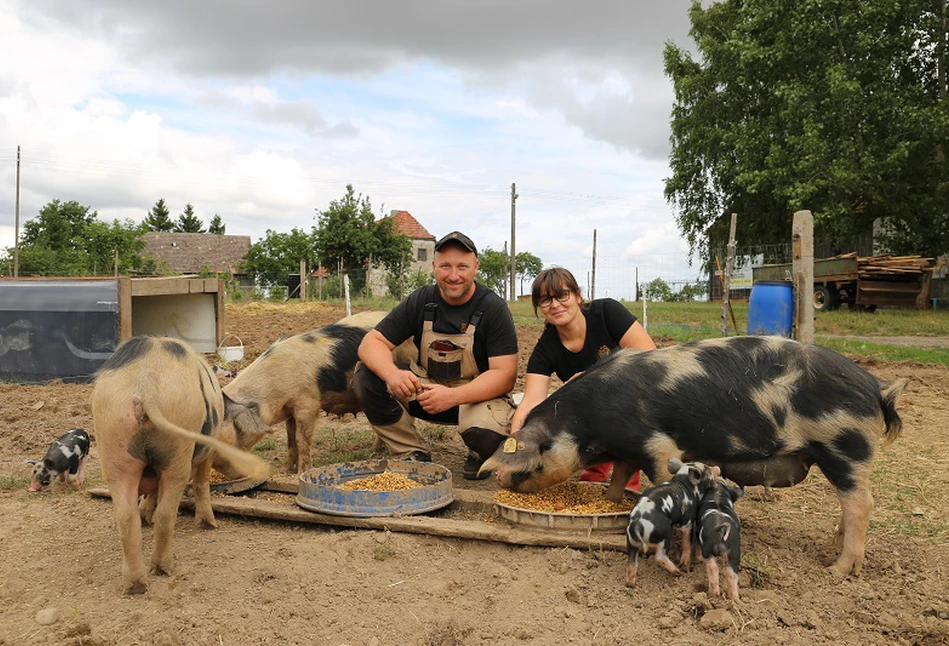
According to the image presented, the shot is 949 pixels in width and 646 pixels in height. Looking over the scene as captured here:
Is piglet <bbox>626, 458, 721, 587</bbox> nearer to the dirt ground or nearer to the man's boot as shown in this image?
the dirt ground

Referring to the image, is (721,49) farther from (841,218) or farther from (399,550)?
(399,550)

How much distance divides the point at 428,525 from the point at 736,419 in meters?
1.55

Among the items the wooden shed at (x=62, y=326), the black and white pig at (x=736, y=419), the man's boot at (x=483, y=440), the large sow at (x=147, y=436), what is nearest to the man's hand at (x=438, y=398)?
the man's boot at (x=483, y=440)

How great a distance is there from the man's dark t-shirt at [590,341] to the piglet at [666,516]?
1367 mm

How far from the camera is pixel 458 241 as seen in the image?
4840 mm

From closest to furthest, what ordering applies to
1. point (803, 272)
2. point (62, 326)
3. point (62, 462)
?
point (62, 462) → point (803, 272) → point (62, 326)

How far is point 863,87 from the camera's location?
64.7ft

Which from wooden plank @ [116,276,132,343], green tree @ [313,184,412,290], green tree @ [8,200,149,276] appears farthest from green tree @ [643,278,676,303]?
wooden plank @ [116,276,132,343]

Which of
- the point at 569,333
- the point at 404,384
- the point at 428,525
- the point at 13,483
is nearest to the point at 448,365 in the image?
the point at 404,384

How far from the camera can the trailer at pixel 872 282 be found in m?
20.0

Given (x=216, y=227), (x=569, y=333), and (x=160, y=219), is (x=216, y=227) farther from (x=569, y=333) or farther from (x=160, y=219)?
(x=569, y=333)

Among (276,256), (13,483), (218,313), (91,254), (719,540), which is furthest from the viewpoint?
(276,256)

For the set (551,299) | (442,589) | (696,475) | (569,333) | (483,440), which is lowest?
(442,589)

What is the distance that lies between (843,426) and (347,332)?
363cm
